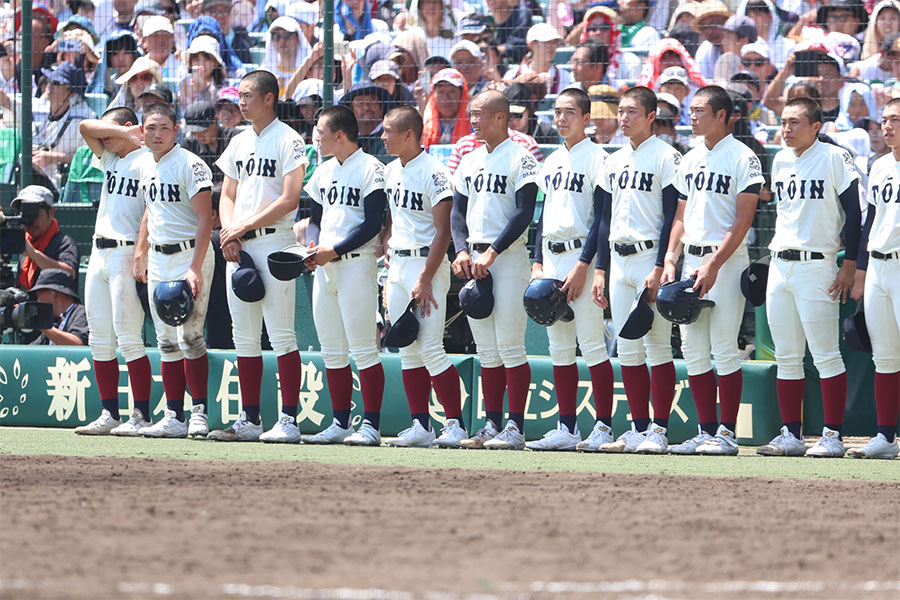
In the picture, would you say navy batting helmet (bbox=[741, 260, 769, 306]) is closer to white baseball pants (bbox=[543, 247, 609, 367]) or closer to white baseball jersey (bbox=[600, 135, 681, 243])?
white baseball jersey (bbox=[600, 135, 681, 243])

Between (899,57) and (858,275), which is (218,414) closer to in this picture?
(858,275)

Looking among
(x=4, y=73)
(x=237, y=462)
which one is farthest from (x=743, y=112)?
(x=4, y=73)

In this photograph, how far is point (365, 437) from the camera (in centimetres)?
791

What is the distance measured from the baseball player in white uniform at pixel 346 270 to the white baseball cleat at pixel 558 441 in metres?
0.97

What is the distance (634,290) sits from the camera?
772 cm

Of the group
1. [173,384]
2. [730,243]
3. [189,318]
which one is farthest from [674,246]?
[173,384]

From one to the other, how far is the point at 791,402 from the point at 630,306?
1074 mm

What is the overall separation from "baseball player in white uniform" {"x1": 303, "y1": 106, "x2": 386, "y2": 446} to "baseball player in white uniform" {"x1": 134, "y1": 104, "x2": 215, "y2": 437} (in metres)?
0.75

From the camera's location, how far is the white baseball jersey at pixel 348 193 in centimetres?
795

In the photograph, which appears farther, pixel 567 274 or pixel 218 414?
pixel 218 414

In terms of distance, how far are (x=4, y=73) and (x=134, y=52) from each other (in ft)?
4.16

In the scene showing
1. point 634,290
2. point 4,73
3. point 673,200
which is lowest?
point 634,290

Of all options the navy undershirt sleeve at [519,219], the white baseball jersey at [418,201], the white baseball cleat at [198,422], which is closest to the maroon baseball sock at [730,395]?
the navy undershirt sleeve at [519,219]

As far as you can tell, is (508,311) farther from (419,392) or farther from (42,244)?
(42,244)
